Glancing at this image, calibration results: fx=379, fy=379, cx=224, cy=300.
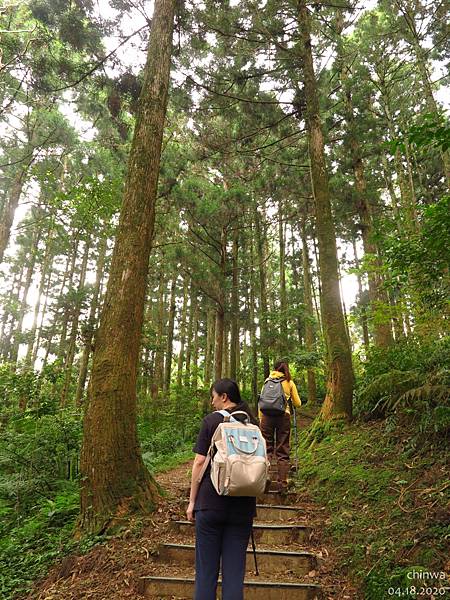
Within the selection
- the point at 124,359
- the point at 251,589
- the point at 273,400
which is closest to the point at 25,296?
the point at 124,359

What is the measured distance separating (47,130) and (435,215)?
16486mm

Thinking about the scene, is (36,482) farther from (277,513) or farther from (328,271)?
(328,271)

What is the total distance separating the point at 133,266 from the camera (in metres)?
5.22

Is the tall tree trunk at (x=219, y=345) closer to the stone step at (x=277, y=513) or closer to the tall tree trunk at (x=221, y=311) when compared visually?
the tall tree trunk at (x=221, y=311)

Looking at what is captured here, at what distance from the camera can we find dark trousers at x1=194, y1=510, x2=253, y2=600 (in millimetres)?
2484

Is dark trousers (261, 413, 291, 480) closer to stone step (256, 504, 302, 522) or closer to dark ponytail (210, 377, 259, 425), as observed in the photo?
stone step (256, 504, 302, 522)

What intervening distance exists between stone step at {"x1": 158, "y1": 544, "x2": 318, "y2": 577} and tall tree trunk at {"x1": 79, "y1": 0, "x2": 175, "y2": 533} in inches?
30.6

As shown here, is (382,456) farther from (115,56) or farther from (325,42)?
(325,42)

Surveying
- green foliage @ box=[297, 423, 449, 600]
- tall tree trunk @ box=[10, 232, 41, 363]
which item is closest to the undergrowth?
green foliage @ box=[297, 423, 449, 600]

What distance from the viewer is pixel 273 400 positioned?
587cm

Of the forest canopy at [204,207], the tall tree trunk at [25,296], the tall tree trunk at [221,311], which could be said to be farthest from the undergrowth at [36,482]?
the tall tree trunk at [25,296]

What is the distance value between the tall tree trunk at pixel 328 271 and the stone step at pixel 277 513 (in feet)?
8.35

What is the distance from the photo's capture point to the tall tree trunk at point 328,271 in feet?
23.9

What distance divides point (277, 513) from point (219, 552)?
108 inches
